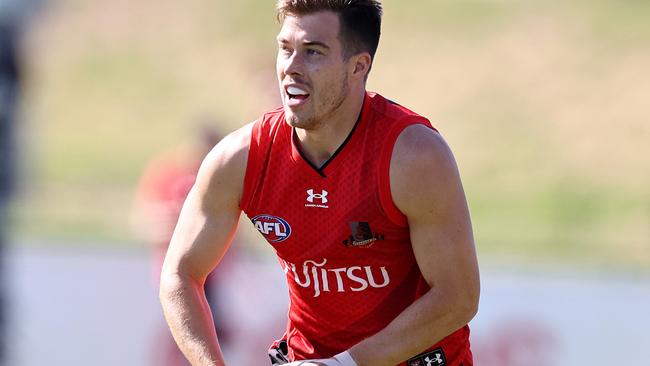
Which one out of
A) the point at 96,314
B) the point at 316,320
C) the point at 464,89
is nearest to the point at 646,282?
the point at 96,314

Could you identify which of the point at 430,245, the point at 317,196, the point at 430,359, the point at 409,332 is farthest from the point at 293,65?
the point at 430,359

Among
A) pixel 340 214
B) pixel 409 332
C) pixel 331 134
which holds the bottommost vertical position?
pixel 409 332

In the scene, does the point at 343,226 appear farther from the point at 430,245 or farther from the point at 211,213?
the point at 211,213

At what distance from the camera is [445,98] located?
2723 cm

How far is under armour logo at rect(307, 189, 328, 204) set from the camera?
479 cm

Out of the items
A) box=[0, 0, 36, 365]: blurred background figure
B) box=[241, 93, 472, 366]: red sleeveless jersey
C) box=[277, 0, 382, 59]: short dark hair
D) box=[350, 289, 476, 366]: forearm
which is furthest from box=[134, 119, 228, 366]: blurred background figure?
box=[350, 289, 476, 366]: forearm

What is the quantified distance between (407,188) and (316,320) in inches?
28.8

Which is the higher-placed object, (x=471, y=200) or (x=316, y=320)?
(x=316, y=320)

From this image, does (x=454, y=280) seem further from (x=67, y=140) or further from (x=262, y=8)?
(x=262, y=8)

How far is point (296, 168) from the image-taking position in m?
4.83

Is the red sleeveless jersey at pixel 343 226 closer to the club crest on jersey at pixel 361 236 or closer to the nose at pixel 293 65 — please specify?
the club crest on jersey at pixel 361 236

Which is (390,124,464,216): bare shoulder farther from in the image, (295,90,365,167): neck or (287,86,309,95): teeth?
(287,86,309,95): teeth

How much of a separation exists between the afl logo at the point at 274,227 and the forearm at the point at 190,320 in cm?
36

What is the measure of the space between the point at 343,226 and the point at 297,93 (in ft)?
1.70
